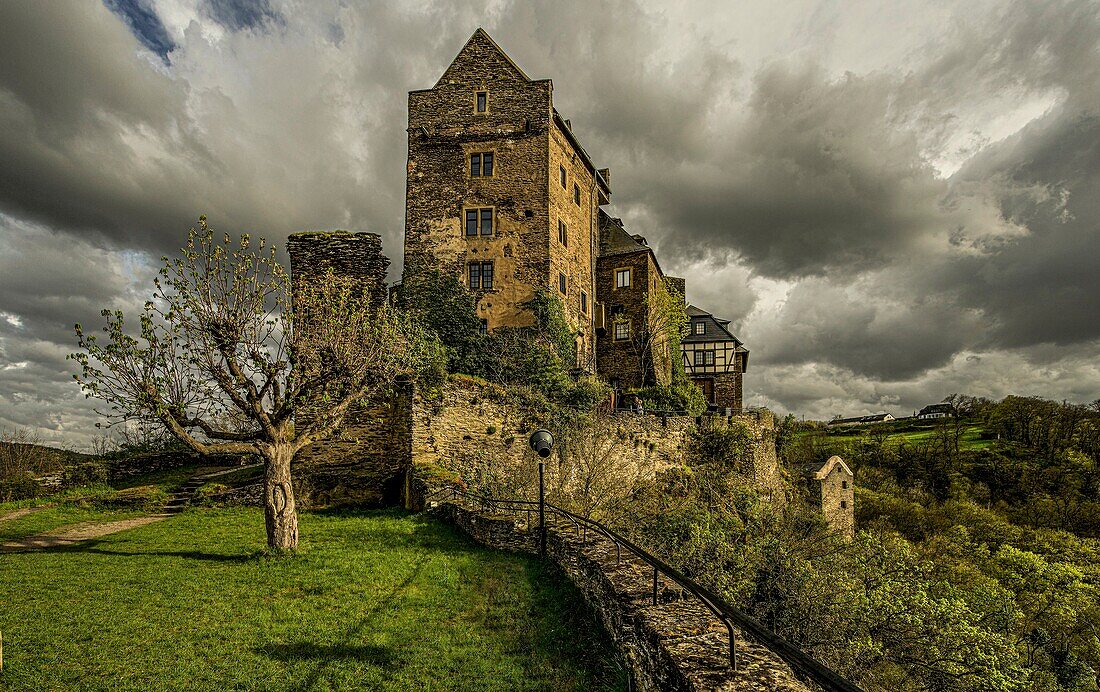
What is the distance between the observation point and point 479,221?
96.3ft

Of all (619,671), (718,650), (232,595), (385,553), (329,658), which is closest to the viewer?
(718,650)

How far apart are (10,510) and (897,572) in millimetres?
28973

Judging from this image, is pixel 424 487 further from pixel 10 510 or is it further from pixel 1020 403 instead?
pixel 1020 403

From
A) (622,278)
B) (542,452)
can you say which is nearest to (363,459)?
(542,452)

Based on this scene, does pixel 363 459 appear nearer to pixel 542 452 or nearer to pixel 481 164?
pixel 542 452

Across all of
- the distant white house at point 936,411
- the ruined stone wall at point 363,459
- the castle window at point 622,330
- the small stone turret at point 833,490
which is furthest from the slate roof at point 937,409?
the ruined stone wall at point 363,459

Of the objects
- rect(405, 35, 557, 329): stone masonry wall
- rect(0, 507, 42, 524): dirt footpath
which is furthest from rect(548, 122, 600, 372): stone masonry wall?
rect(0, 507, 42, 524): dirt footpath

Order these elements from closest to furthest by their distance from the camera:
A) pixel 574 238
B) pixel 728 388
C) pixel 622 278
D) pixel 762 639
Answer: pixel 762 639 → pixel 574 238 → pixel 622 278 → pixel 728 388

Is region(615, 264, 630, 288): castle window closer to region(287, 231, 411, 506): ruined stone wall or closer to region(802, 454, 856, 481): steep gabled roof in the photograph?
region(802, 454, 856, 481): steep gabled roof

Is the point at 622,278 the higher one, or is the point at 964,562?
the point at 622,278

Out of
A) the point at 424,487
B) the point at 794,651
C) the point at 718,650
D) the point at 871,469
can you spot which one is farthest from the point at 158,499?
the point at 871,469

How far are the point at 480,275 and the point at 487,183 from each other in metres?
4.78

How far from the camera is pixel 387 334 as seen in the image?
16.4 m

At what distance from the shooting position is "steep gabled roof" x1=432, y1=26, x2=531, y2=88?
1182 inches
